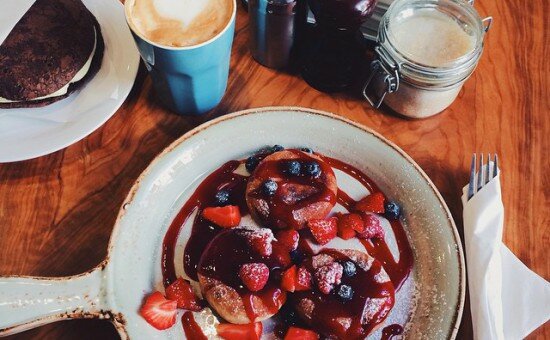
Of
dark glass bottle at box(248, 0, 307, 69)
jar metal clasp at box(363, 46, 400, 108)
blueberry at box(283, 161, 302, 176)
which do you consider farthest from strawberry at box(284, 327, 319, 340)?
dark glass bottle at box(248, 0, 307, 69)

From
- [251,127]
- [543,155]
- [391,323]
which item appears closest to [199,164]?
[251,127]

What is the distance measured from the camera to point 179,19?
4.22 feet

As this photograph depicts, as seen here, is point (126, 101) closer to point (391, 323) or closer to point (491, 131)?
point (391, 323)

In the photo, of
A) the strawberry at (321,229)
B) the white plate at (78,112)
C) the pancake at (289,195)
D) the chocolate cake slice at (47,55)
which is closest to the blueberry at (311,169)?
the pancake at (289,195)

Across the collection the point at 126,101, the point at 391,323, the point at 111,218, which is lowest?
the point at 391,323

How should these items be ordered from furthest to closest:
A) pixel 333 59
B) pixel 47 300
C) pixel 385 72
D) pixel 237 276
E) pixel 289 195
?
pixel 333 59 → pixel 385 72 → pixel 289 195 → pixel 237 276 → pixel 47 300

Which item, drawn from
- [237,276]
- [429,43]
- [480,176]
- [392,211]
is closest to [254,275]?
[237,276]

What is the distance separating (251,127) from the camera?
1.37 meters

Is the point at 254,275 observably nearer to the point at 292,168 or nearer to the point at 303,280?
the point at 303,280

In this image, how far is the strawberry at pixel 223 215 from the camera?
4.17 ft

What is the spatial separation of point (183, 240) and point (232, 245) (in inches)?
5.7

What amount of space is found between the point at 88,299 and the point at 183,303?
197 millimetres

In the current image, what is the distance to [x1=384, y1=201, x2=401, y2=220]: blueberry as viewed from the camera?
4.24ft

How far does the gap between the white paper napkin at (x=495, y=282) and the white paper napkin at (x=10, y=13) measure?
1188 mm
